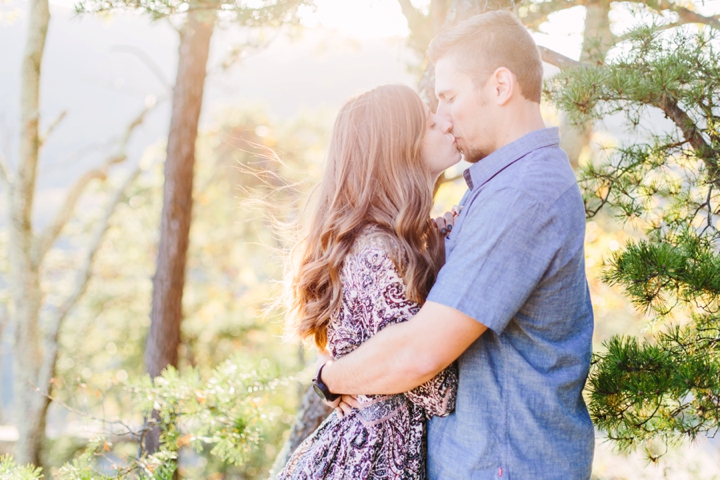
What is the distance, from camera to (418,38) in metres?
2.90

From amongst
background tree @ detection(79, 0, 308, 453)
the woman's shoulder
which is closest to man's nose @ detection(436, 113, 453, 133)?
the woman's shoulder

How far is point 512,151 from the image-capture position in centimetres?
126

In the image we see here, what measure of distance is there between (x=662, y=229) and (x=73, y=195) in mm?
6086

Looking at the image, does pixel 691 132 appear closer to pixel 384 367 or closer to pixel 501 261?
pixel 501 261

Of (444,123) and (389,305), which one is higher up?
(444,123)

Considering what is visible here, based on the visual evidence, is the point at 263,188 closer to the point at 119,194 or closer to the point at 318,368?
the point at 119,194

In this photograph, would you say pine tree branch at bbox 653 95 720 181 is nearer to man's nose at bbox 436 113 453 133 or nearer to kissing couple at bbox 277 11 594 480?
kissing couple at bbox 277 11 594 480

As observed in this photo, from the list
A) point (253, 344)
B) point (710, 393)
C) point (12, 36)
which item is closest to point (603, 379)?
point (710, 393)

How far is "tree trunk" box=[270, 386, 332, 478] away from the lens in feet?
7.79

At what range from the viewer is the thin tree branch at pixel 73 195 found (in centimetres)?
523

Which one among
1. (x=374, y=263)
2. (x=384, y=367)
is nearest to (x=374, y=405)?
(x=384, y=367)

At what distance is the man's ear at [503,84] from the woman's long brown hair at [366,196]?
0.66ft

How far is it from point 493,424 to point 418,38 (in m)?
2.30

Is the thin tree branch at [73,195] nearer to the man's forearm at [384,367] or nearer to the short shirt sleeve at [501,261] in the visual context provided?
the man's forearm at [384,367]
